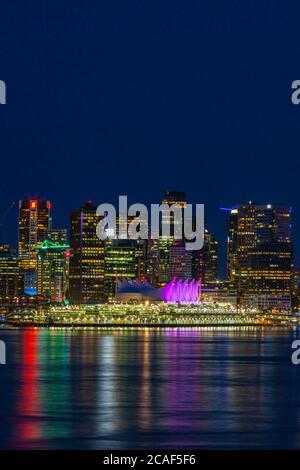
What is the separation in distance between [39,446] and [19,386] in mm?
20536

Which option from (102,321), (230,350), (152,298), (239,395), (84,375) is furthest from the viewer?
(152,298)

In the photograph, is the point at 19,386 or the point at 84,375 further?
the point at 84,375

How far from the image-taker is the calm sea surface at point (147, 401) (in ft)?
117

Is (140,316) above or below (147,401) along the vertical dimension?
above

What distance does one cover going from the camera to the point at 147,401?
47250 mm

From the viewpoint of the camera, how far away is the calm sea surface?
35.7 metres

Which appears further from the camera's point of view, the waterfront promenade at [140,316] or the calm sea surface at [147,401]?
the waterfront promenade at [140,316]

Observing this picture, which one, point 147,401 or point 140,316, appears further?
point 140,316

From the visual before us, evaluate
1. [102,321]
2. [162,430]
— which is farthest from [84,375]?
[102,321]

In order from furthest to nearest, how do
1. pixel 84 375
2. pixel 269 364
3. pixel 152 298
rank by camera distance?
pixel 152 298 < pixel 269 364 < pixel 84 375

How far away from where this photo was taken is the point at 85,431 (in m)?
37.2

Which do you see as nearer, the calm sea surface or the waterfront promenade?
the calm sea surface

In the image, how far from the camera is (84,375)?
201ft
